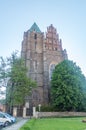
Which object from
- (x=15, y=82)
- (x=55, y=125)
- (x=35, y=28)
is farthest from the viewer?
(x=35, y=28)

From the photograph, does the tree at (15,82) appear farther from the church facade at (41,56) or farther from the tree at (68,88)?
the church facade at (41,56)

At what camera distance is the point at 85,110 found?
158ft

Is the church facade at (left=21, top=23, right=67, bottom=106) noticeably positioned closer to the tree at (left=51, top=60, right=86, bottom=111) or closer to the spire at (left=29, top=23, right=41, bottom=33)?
the spire at (left=29, top=23, right=41, bottom=33)

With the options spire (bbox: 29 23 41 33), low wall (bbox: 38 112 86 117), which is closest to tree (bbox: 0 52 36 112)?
low wall (bbox: 38 112 86 117)

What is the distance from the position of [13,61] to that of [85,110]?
64.6 ft

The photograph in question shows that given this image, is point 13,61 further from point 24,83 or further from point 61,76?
point 61,76

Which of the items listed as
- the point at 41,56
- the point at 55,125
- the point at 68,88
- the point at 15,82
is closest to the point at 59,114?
the point at 68,88

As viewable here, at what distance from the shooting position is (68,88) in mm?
46000

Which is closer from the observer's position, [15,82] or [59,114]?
[15,82]

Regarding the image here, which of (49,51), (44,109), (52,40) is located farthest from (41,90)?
(52,40)

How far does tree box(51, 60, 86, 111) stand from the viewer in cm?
4544

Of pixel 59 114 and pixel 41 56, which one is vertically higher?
pixel 41 56

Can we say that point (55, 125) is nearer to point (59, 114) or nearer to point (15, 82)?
point (15, 82)

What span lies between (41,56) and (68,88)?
15.5 metres
